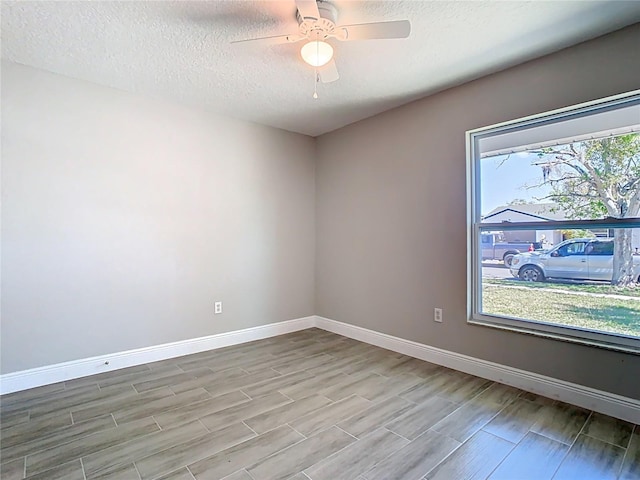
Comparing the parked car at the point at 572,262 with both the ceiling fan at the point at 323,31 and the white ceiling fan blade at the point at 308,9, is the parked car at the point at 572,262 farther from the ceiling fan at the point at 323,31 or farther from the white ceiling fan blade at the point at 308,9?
the white ceiling fan blade at the point at 308,9

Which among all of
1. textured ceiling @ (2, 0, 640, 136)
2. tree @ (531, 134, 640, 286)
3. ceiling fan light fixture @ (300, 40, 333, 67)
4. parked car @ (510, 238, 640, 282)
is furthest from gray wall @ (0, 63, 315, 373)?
tree @ (531, 134, 640, 286)

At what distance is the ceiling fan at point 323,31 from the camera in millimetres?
1840

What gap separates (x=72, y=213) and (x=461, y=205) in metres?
3.35

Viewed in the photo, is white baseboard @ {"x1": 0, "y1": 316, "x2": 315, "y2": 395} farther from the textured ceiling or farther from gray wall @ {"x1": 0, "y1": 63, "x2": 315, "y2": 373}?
the textured ceiling

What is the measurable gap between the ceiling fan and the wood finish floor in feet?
7.66

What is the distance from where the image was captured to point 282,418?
222 cm

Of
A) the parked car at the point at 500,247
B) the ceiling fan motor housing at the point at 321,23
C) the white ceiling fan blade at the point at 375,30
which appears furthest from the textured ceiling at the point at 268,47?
the parked car at the point at 500,247

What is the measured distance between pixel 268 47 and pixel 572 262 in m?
2.71

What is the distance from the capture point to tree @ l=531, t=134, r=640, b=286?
7.34 feet

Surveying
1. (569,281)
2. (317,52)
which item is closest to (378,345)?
(569,281)

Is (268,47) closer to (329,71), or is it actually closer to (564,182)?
(329,71)

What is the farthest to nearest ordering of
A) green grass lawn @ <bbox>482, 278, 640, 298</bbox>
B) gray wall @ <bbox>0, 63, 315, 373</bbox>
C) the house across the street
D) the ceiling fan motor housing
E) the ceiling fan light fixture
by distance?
gray wall @ <bbox>0, 63, 315, 373</bbox>, the house across the street, green grass lawn @ <bbox>482, 278, 640, 298</bbox>, the ceiling fan light fixture, the ceiling fan motor housing

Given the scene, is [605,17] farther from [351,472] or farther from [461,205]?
[351,472]

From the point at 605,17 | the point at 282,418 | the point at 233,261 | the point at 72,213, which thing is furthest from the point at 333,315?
the point at 605,17
